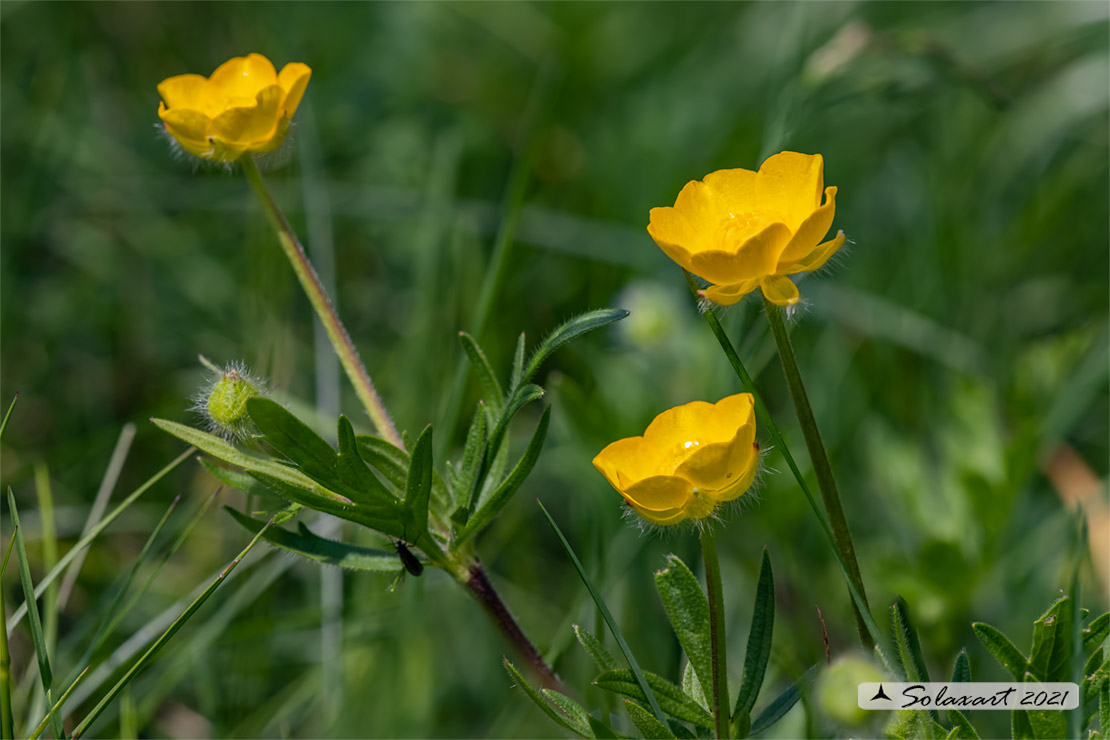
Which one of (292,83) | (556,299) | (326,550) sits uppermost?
(556,299)

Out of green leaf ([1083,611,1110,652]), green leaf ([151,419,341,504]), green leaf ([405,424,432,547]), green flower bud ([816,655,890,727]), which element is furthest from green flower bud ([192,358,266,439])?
green leaf ([1083,611,1110,652])

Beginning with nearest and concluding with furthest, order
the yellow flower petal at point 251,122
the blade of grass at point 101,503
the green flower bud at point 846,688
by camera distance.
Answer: the green flower bud at point 846,688
the yellow flower petal at point 251,122
the blade of grass at point 101,503

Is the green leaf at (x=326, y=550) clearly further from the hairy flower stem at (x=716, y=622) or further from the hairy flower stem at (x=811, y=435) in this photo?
the hairy flower stem at (x=811, y=435)

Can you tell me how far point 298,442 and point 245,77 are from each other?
725 millimetres

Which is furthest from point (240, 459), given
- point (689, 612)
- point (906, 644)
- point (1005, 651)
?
point (1005, 651)

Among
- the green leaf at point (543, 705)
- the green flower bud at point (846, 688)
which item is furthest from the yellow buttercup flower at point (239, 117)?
the green flower bud at point (846, 688)

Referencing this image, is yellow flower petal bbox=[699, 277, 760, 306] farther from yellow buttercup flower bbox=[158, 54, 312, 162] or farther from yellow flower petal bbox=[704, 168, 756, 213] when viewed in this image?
yellow buttercup flower bbox=[158, 54, 312, 162]

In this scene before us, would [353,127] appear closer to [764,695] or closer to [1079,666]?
[764,695]

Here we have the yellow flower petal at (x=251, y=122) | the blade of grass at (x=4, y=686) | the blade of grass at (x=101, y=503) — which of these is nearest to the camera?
the blade of grass at (x=4, y=686)

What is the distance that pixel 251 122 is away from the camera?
1481 mm

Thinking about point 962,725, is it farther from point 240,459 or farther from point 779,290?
point 240,459

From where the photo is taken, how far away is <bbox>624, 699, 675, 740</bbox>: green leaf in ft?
3.90

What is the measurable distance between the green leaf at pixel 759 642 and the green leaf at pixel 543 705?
0.20 m

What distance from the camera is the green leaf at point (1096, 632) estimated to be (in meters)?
1.21
